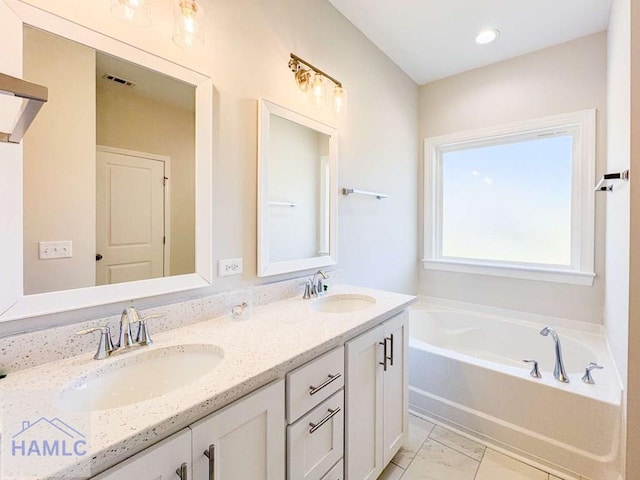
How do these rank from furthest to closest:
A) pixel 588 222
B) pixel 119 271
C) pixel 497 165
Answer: pixel 497 165, pixel 588 222, pixel 119 271

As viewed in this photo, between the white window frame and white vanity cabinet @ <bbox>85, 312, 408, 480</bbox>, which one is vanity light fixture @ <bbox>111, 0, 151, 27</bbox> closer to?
white vanity cabinet @ <bbox>85, 312, 408, 480</bbox>

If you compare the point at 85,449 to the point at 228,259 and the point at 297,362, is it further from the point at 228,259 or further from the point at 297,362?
the point at 228,259

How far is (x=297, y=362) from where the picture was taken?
1.01 m

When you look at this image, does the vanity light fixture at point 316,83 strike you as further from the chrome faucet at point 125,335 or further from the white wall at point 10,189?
the chrome faucet at point 125,335

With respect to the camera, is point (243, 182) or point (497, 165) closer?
point (243, 182)

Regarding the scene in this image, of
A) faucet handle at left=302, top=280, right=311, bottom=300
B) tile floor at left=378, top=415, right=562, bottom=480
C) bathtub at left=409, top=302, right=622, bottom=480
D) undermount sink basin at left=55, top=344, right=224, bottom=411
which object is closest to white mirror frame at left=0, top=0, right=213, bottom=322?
undermount sink basin at left=55, top=344, right=224, bottom=411

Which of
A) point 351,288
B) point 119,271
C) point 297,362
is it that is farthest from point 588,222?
point 119,271

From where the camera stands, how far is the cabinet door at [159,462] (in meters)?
0.61

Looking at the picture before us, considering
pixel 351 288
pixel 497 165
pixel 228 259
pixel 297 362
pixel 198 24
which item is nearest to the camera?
pixel 297 362

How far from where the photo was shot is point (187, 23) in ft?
3.96

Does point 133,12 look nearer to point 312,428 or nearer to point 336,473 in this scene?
point 312,428

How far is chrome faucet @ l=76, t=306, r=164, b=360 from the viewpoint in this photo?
38.1 inches

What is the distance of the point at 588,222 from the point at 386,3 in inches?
85.4

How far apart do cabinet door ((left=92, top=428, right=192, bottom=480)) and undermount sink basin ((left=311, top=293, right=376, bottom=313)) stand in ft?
3.57
